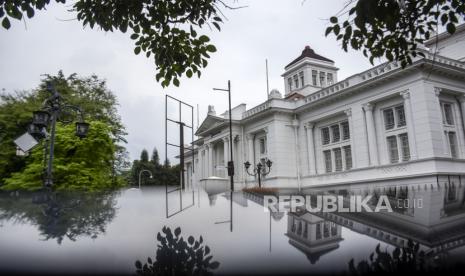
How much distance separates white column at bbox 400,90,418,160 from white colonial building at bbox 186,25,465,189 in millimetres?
52

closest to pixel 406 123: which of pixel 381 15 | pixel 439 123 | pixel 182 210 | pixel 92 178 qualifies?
pixel 439 123

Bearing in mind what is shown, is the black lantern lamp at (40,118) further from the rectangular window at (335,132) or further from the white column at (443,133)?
the rectangular window at (335,132)

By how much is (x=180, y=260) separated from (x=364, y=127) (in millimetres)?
21678

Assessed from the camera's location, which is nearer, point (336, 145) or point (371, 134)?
point (371, 134)

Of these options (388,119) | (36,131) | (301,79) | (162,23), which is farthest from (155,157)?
(162,23)

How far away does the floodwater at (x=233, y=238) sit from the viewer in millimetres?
1080

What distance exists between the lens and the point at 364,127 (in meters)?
21.2

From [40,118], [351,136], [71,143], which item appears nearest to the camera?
[40,118]

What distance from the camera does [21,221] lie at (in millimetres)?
1854

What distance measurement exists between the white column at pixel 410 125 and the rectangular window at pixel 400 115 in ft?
3.28

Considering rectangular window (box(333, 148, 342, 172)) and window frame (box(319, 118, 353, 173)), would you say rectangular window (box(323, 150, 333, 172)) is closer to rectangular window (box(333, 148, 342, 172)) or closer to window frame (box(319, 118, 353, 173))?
window frame (box(319, 118, 353, 173))

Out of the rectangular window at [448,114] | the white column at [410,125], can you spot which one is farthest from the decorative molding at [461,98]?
the white column at [410,125]

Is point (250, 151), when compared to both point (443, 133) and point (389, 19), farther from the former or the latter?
point (389, 19)

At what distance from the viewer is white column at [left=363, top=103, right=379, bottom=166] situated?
20.5m
